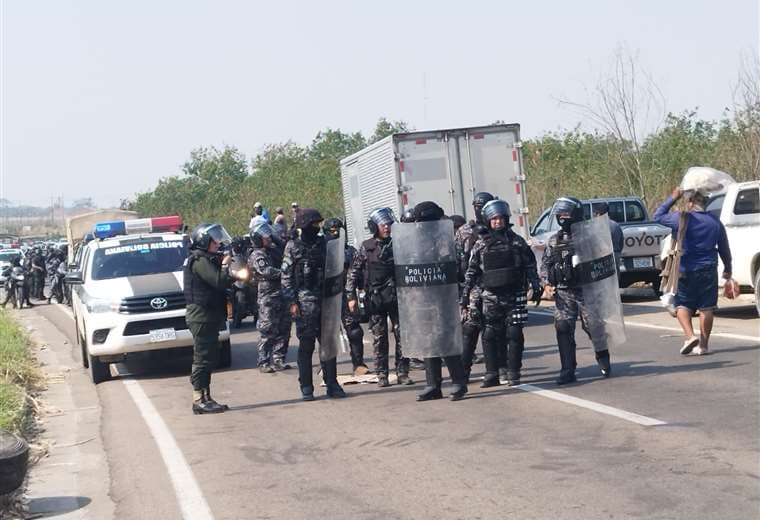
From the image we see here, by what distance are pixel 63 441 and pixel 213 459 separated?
2331 mm

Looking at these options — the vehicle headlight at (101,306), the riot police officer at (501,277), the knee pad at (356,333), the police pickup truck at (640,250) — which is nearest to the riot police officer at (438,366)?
the riot police officer at (501,277)

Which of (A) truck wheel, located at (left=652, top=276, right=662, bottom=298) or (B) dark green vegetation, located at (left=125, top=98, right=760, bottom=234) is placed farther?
(B) dark green vegetation, located at (left=125, top=98, right=760, bottom=234)

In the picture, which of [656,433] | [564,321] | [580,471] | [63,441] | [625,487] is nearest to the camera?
[625,487]

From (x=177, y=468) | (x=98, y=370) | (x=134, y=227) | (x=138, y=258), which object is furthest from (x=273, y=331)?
(x=134, y=227)

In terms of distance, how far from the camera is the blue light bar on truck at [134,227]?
20297 millimetres

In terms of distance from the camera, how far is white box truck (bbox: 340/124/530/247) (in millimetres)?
19766

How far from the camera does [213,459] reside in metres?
9.21

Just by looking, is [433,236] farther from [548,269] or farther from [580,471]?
[580,471]

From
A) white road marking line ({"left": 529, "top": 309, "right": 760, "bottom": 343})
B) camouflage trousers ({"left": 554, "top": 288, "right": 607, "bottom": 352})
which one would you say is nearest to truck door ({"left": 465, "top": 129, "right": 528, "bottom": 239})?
white road marking line ({"left": 529, "top": 309, "right": 760, "bottom": 343})

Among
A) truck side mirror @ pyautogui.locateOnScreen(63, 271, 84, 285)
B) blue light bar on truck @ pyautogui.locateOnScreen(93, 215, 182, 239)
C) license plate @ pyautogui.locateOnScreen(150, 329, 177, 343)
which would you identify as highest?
blue light bar on truck @ pyautogui.locateOnScreen(93, 215, 182, 239)

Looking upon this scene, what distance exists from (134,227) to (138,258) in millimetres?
6387

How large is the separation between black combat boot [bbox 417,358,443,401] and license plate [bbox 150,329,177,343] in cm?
461

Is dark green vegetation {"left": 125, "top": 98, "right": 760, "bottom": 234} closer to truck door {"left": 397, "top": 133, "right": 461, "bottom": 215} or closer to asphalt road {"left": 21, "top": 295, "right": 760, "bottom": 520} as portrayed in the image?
truck door {"left": 397, "top": 133, "right": 461, "bottom": 215}

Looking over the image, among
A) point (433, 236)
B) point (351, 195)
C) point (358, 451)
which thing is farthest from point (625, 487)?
point (351, 195)
